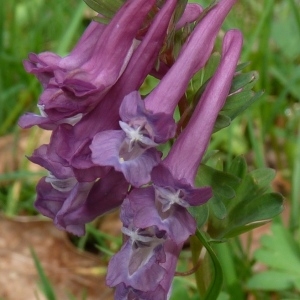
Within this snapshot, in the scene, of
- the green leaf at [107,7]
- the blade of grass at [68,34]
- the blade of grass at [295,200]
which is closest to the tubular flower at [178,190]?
the green leaf at [107,7]

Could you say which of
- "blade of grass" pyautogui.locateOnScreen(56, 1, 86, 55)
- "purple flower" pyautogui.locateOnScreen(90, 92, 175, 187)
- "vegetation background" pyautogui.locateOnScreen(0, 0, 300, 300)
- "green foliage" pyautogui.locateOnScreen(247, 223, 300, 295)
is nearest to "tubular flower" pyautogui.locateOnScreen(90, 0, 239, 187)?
"purple flower" pyautogui.locateOnScreen(90, 92, 175, 187)

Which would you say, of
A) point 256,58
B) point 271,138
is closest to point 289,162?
point 271,138

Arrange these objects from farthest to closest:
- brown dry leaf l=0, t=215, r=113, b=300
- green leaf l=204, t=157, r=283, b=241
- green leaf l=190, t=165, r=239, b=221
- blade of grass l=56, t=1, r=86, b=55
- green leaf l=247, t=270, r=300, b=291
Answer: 1. blade of grass l=56, t=1, r=86, b=55
2. brown dry leaf l=0, t=215, r=113, b=300
3. green leaf l=247, t=270, r=300, b=291
4. green leaf l=204, t=157, r=283, b=241
5. green leaf l=190, t=165, r=239, b=221

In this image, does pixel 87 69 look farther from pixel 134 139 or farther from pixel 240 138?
pixel 240 138

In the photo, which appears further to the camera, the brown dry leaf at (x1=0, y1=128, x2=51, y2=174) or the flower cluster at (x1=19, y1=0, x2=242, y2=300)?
the brown dry leaf at (x1=0, y1=128, x2=51, y2=174)

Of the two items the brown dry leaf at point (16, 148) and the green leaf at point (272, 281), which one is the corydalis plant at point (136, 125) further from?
the brown dry leaf at point (16, 148)

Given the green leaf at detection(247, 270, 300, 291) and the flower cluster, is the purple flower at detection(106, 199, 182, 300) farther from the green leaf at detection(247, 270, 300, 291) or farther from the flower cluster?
the green leaf at detection(247, 270, 300, 291)

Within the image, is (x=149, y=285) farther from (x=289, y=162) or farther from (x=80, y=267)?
(x=289, y=162)

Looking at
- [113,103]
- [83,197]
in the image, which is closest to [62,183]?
[83,197]

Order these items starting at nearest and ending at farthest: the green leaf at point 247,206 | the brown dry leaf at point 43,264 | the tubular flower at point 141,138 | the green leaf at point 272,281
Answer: the tubular flower at point 141,138 < the green leaf at point 247,206 < the green leaf at point 272,281 < the brown dry leaf at point 43,264
